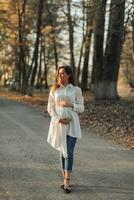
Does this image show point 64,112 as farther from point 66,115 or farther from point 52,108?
point 52,108

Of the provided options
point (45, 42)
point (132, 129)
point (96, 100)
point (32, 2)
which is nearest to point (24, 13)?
point (32, 2)

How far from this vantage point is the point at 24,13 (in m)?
44.3

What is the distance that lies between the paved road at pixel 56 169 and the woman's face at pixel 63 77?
5.37 ft

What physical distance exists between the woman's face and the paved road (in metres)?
1.64

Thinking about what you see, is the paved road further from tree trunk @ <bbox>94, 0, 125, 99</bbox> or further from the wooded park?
tree trunk @ <bbox>94, 0, 125, 99</bbox>

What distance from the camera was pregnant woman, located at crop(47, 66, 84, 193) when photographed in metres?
8.17

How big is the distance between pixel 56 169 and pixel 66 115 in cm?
196

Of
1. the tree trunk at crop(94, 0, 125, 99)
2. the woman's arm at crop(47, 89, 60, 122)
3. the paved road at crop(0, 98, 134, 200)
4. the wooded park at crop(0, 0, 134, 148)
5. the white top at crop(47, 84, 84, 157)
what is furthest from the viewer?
the tree trunk at crop(94, 0, 125, 99)

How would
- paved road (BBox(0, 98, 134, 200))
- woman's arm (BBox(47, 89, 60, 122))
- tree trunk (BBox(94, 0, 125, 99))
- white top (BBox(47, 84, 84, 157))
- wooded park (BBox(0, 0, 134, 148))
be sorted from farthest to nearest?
tree trunk (BBox(94, 0, 125, 99))
wooded park (BBox(0, 0, 134, 148))
woman's arm (BBox(47, 89, 60, 122))
white top (BBox(47, 84, 84, 157))
paved road (BBox(0, 98, 134, 200))

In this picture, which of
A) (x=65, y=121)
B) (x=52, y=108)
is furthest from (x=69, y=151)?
(x=52, y=108)

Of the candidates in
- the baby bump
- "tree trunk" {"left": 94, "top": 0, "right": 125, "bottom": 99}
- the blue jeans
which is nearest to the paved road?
the blue jeans

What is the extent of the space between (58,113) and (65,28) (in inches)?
1521

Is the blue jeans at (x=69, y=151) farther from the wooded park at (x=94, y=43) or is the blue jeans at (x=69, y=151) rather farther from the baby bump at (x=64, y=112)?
the wooded park at (x=94, y=43)

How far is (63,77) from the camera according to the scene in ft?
26.8
